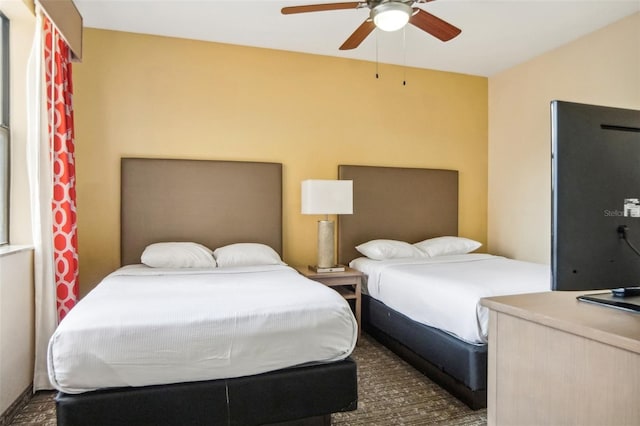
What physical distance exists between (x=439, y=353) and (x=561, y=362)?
160 centimetres

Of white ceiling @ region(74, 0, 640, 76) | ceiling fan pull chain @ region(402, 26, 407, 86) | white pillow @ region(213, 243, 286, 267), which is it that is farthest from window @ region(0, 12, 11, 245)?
ceiling fan pull chain @ region(402, 26, 407, 86)

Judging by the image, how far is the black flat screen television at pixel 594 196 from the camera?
0.94 m

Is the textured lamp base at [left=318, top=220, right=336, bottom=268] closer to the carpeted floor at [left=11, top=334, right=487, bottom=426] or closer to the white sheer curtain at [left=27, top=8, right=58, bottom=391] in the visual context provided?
the carpeted floor at [left=11, top=334, right=487, bottom=426]

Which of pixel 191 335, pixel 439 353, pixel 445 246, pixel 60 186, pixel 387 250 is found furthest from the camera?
pixel 445 246

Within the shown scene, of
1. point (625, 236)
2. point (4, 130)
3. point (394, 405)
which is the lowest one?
point (394, 405)

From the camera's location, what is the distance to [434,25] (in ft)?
8.25

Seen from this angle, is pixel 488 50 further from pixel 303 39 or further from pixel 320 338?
pixel 320 338

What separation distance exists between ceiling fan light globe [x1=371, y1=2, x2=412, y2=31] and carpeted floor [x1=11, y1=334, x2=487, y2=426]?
224 cm

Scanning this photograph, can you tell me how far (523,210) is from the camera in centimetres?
415

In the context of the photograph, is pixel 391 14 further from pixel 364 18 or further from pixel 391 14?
pixel 364 18

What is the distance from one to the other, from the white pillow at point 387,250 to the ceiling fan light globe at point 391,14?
1.97 m

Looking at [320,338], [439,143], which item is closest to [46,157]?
[320,338]

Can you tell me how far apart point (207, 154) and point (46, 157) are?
135 cm

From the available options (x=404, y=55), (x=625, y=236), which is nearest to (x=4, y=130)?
(x=625, y=236)
